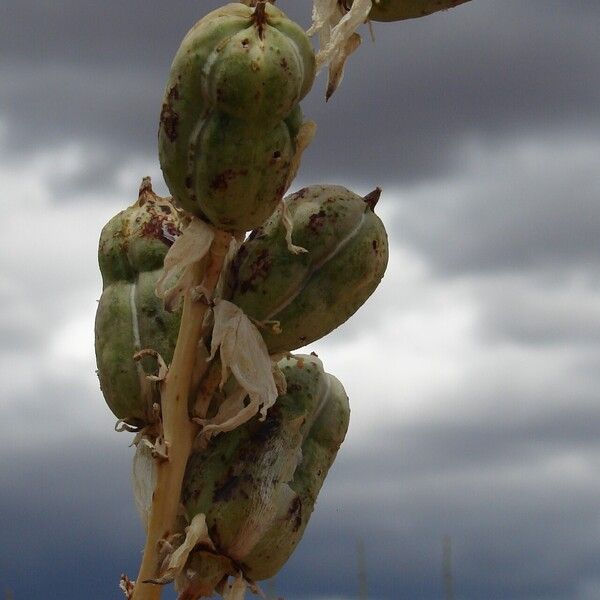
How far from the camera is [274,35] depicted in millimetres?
2873

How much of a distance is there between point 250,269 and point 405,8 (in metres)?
0.71

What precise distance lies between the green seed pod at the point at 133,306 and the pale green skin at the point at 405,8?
2.29 feet

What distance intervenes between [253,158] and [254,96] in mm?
124

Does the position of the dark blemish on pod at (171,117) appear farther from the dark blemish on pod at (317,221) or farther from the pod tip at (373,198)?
the pod tip at (373,198)

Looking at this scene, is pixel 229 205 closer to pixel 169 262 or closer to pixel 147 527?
pixel 169 262

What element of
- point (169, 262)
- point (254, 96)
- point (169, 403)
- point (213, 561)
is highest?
point (254, 96)

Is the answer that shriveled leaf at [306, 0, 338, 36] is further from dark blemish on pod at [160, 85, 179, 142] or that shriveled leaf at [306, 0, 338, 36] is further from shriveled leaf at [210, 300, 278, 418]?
shriveled leaf at [210, 300, 278, 418]

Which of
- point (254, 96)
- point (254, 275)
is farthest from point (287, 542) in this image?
point (254, 96)

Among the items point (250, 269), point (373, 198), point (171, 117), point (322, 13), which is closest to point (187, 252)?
point (250, 269)

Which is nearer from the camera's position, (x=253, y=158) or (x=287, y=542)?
(x=253, y=158)

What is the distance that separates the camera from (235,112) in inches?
112

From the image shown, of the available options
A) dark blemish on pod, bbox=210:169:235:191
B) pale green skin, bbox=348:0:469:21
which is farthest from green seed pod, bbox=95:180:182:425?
pale green skin, bbox=348:0:469:21

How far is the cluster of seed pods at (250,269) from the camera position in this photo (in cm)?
285

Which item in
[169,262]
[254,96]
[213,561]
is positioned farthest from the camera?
[213,561]
